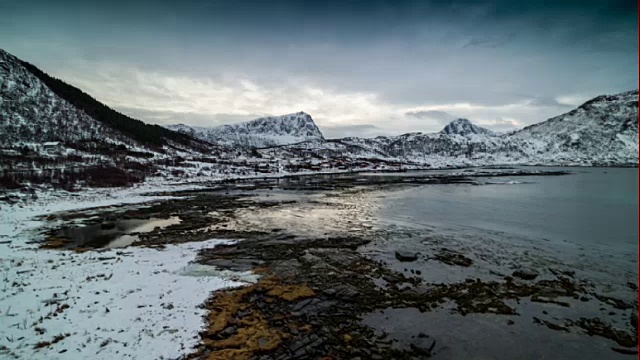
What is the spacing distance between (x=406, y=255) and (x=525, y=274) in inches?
241

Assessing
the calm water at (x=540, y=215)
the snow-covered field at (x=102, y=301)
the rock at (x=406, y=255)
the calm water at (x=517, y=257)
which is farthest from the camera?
the calm water at (x=540, y=215)

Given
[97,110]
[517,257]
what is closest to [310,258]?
[517,257]

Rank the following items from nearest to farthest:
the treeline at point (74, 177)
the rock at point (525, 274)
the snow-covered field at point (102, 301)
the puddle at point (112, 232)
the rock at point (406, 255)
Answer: the snow-covered field at point (102, 301), the rock at point (525, 274), the rock at point (406, 255), the puddle at point (112, 232), the treeline at point (74, 177)

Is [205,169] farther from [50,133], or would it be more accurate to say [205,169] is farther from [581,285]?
[581,285]

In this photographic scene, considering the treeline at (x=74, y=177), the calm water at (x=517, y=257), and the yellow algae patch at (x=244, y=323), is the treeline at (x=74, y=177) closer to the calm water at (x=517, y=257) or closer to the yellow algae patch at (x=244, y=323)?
the yellow algae patch at (x=244, y=323)

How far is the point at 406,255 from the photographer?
728 inches

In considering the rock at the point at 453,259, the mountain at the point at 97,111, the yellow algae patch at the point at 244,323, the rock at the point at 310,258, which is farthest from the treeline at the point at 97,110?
the rock at the point at 453,259

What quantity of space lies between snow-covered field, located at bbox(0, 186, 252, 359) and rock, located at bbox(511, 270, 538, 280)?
14.3 m

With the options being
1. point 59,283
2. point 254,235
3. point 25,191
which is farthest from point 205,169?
point 59,283

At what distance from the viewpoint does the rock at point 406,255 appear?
18344 mm

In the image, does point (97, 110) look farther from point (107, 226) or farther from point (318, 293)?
point (318, 293)

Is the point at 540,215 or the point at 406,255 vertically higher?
the point at 406,255

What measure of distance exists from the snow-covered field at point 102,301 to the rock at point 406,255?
9180 millimetres

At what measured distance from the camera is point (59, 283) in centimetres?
1338
